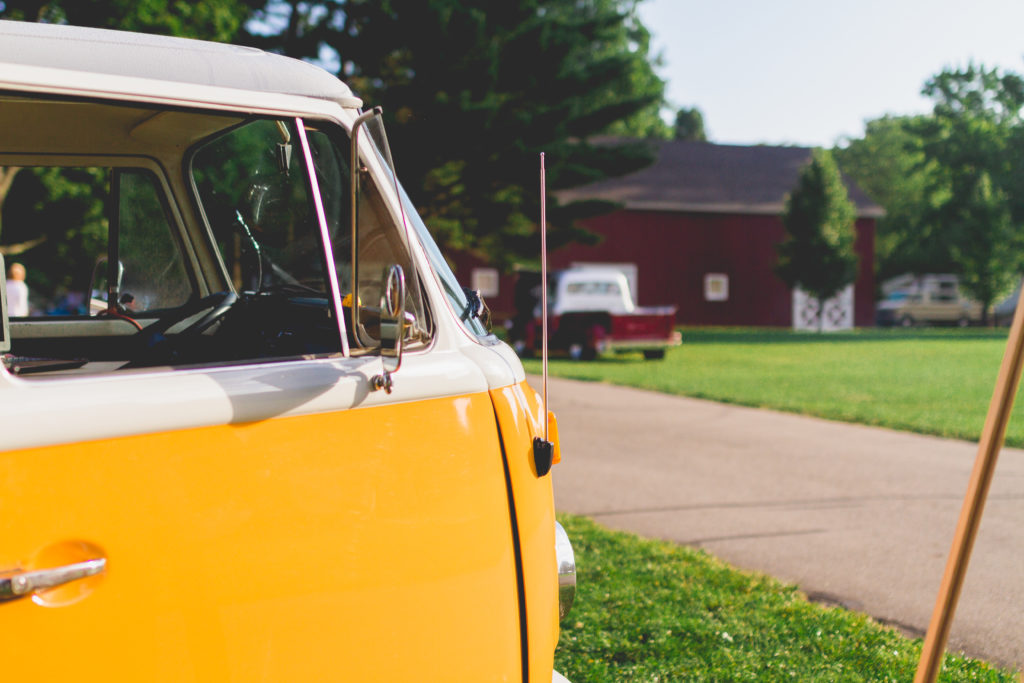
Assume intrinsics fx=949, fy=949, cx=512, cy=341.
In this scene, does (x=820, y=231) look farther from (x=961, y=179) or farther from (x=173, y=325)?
(x=173, y=325)

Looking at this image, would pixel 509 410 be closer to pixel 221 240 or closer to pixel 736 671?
pixel 221 240

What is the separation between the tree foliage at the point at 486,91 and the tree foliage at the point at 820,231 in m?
11.3

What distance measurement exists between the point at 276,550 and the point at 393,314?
52 centimetres

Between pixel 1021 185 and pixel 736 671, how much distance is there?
50.0 m

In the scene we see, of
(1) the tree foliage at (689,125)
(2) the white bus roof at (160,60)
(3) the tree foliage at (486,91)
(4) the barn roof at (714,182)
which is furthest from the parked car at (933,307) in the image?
(2) the white bus roof at (160,60)

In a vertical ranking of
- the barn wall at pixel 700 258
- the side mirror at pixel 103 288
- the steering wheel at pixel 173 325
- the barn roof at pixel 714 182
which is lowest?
the steering wheel at pixel 173 325

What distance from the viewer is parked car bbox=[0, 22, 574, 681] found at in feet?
5.58

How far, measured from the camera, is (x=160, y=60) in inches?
79.3

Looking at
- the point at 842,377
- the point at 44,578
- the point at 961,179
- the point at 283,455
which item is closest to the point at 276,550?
the point at 283,455

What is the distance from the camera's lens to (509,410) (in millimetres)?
2275

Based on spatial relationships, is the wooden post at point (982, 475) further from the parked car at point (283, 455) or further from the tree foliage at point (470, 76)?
the tree foliage at point (470, 76)

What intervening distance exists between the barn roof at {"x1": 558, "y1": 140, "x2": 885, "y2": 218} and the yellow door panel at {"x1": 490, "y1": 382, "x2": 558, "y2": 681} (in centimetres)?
3324

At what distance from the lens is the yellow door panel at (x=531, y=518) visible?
2254 millimetres

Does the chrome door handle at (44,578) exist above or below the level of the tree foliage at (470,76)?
below
